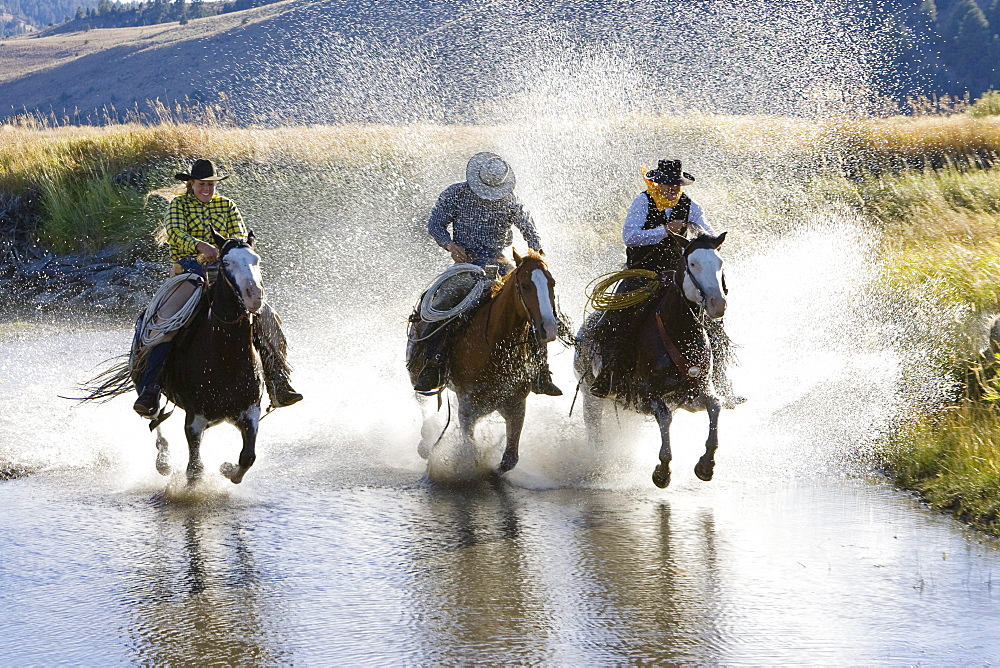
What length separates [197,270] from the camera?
8.78 meters

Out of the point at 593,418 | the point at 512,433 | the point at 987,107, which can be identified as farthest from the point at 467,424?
the point at 987,107

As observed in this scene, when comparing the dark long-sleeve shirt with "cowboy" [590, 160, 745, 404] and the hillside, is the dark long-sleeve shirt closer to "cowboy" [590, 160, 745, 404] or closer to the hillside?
"cowboy" [590, 160, 745, 404]

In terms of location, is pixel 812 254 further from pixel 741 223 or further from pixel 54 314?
pixel 54 314

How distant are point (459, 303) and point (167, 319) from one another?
229 cm

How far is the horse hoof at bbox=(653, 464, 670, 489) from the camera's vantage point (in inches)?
333

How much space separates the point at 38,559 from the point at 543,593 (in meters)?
3.17

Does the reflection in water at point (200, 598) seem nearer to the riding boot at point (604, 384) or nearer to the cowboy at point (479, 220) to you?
the cowboy at point (479, 220)

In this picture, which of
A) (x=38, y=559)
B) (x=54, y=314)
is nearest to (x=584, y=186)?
(x=54, y=314)

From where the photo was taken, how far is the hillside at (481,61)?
37781mm

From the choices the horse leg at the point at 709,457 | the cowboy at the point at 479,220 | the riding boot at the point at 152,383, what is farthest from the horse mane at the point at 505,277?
the riding boot at the point at 152,383

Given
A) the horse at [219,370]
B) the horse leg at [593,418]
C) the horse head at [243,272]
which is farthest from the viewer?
the horse leg at [593,418]

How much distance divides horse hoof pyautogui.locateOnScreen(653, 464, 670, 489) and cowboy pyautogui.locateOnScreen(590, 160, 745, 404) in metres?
0.83

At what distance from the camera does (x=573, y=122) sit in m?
27.0

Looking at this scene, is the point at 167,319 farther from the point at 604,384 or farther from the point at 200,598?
the point at 604,384
